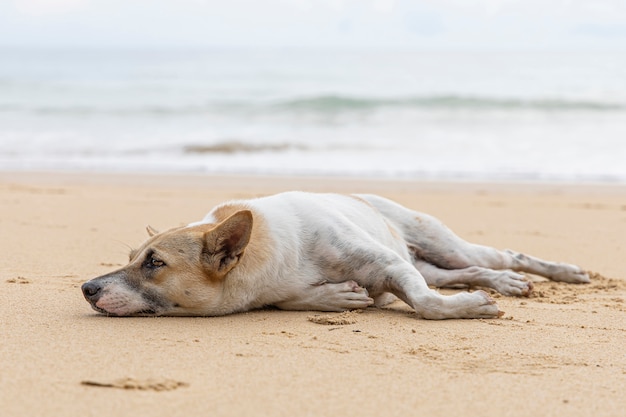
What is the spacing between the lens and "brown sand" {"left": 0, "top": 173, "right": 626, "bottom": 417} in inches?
126

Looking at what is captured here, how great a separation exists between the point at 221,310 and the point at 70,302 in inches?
41.1

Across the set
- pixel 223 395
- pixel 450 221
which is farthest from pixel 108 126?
pixel 223 395

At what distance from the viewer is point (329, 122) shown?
A: 85.0ft

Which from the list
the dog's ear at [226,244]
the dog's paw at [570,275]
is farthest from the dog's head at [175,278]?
the dog's paw at [570,275]

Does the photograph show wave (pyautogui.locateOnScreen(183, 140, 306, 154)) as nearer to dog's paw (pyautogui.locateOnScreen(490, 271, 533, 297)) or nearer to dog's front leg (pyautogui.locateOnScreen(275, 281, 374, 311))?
dog's paw (pyautogui.locateOnScreen(490, 271, 533, 297))

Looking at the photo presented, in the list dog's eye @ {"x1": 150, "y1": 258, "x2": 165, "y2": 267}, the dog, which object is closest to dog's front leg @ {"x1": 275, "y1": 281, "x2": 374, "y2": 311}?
the dog

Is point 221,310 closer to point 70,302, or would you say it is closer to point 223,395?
point 70,302

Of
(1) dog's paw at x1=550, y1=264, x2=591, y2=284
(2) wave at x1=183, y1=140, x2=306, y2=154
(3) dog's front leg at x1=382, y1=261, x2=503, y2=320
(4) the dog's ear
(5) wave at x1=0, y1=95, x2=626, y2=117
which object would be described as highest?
(5) wave at x1=0, y1=95, x2=626, y2=117

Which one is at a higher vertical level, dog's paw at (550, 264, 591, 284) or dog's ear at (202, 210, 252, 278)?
dog's ear at (202, 210, 252, 278)

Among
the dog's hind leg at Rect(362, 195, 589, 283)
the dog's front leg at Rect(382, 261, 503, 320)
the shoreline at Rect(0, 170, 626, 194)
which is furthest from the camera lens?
the shoreline at Rect(0, 170, 626, 194)

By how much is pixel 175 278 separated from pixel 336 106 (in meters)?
24.6

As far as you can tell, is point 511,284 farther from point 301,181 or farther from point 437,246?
point 301,181

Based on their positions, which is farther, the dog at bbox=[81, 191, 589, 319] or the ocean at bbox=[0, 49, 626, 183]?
the ocean at bbox=[0, 49, 626, 183]

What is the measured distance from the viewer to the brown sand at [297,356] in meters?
3.21
